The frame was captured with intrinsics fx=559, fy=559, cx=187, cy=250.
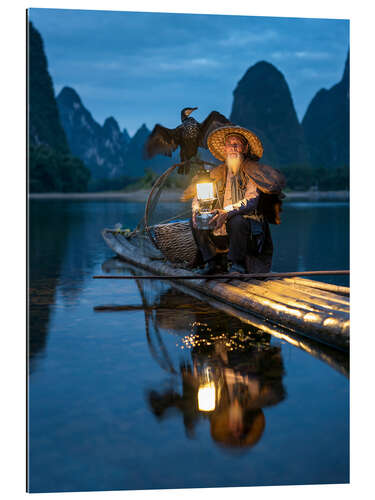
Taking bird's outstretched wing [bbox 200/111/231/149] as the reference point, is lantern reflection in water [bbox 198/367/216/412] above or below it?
below

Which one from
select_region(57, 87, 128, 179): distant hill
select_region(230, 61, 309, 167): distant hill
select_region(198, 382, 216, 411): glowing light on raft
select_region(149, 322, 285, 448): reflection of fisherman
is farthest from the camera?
select_region(57, 87, 128, 179): distant hill

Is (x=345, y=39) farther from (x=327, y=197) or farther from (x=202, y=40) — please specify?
(x=327, y=197)

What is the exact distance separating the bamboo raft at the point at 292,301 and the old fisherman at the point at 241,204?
0.26 meters

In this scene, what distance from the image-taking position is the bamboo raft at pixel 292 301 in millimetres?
2896

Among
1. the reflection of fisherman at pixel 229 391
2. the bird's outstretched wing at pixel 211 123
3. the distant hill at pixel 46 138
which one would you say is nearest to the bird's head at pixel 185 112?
the bird's outstretched wing at pixel 211 123

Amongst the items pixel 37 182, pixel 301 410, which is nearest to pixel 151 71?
pixel 301 410

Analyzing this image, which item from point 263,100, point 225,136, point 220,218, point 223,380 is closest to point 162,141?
point 225,136

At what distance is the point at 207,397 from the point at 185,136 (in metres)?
3.12

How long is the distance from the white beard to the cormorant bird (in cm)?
39

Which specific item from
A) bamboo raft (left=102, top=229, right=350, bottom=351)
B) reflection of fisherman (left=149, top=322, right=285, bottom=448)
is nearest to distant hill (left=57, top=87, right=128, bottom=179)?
bamboo raft (left=102, top=229, right=350, bottom=351)

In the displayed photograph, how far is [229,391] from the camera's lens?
237 centimetres

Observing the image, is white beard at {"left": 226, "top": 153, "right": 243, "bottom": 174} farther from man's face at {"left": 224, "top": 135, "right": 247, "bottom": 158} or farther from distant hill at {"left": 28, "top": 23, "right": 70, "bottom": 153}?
distant hill at {"left": 28, "top": 23, "right": 70, "bottom": 153}

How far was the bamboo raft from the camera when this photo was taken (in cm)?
290
